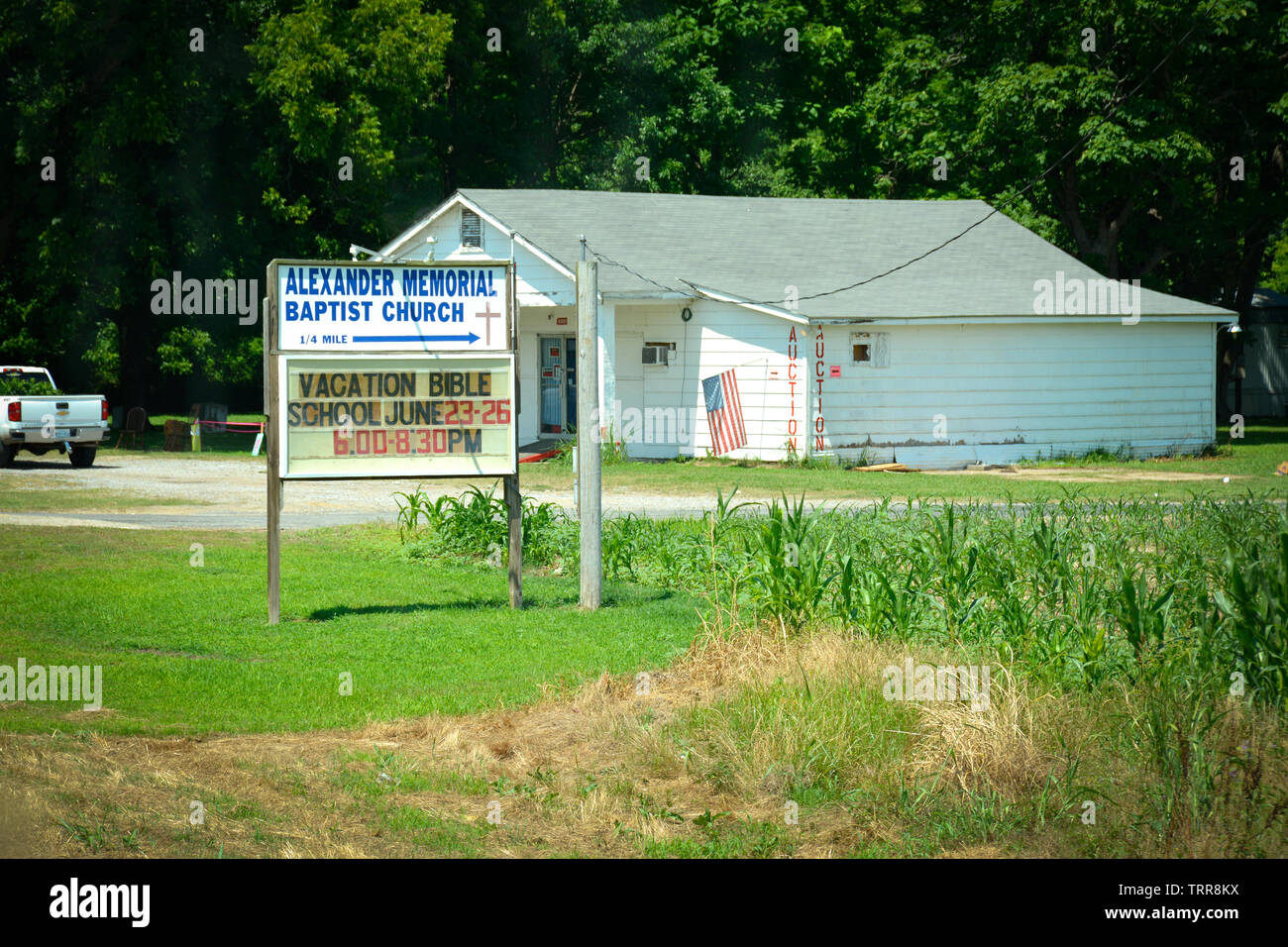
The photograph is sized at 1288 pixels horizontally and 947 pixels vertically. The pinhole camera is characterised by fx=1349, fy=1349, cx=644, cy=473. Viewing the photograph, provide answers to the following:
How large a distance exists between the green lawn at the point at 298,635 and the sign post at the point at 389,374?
736 mm

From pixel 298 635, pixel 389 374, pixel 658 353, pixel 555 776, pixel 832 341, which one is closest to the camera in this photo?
pixel 555 776

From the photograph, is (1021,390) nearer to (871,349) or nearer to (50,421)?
(871,349)

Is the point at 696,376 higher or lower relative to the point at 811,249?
lower

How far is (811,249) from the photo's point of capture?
1265 inches

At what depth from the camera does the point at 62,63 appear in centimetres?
3095

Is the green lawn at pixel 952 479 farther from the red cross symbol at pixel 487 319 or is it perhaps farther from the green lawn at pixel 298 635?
the red cross symbol at pixel 487 319

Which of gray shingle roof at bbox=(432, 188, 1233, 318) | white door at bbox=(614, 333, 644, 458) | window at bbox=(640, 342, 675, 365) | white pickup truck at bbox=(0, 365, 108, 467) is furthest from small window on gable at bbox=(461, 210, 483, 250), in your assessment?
white pickup truck at bbox=(0, 365, 108, 467)

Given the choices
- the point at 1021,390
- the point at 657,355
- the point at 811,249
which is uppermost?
the point at 811,249

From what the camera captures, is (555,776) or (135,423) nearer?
(555,776)

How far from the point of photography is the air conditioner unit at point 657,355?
2881cm

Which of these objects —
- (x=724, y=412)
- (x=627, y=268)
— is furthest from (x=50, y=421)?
(x=724, y=412)

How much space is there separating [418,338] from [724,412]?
55.2ft

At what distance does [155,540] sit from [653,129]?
33573 millimetres

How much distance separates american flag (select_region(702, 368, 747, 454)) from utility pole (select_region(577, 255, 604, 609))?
1594cm
